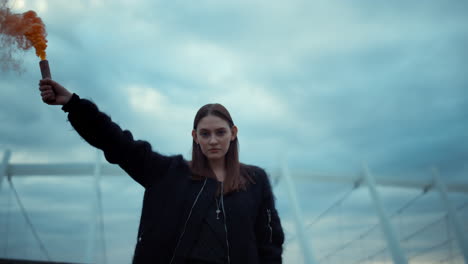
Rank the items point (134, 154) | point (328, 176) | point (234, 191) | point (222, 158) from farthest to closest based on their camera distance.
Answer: point (328, 176) < point (222, 158) < point (234, 191) < point (134, 154)

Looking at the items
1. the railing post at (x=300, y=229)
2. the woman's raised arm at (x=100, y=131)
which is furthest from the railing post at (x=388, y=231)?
the woman's raised arm at (x=100, y=131)

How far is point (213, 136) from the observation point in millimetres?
1731

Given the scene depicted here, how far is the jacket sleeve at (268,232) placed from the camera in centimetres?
168

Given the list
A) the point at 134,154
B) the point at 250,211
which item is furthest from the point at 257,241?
the point at 134,154

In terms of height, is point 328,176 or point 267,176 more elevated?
point 328,176

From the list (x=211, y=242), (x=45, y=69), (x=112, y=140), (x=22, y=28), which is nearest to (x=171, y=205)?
(x=211, y=242)

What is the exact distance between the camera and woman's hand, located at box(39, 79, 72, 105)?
1396mm

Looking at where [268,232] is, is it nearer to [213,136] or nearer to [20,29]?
[213,136]

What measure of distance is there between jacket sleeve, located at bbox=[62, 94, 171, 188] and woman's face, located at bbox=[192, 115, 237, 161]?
26cm

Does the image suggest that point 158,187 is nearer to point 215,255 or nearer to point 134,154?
point 134,154

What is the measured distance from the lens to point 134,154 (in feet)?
5.12

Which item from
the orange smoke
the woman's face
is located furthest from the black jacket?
the orange smoke

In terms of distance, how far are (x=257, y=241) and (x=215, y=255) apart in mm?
343

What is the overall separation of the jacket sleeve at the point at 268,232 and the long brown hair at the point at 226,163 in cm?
Answer: 16
